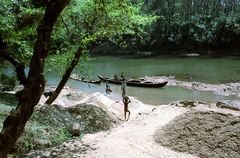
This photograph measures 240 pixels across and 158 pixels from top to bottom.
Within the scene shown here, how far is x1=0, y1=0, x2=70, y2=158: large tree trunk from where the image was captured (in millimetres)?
7246

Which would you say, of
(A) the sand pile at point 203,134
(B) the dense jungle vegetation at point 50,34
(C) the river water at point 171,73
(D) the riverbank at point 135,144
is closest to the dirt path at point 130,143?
(D) the riverbank at point 135,144

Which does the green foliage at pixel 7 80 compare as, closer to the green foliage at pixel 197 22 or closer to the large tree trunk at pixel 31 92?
the large tree trunk at pixel 31 92

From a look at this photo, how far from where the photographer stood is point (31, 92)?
7359mm

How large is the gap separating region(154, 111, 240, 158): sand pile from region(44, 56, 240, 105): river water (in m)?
16.8

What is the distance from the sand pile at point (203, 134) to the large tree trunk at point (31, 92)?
6.97 m

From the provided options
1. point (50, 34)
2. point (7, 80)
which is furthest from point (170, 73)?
point (50, 34)

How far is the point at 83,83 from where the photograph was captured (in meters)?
42.5

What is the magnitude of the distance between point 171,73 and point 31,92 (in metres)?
39.9

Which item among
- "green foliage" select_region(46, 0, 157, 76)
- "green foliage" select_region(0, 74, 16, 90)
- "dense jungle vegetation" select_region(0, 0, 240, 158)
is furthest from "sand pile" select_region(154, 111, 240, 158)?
"green foliage" select_region(0, 74, 16, 90)

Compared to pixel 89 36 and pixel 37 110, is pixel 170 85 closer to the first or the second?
pixel 89 36

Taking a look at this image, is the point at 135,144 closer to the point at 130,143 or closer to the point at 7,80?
the point at 130,143

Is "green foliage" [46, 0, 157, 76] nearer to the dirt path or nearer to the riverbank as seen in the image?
the dirt path

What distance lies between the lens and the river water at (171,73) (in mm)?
33250

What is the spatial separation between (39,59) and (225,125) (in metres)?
7.76
